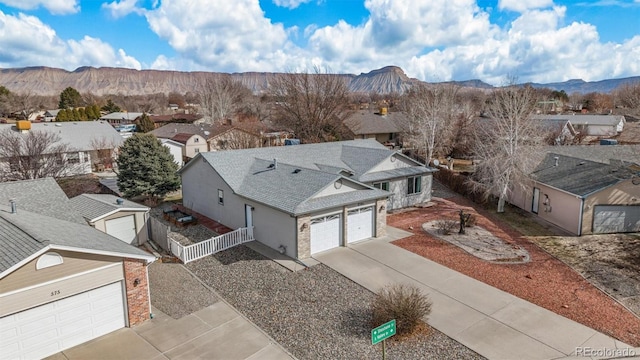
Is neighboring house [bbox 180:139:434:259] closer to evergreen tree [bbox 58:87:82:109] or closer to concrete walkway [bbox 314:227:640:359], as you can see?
concrete walkway [bbox 314:227:640:359]

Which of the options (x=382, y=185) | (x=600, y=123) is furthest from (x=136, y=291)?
(x=600, y=123)

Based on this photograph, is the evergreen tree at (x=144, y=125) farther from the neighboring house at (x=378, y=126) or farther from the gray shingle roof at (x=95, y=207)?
the gray shingle roof at (x=95, y=207)

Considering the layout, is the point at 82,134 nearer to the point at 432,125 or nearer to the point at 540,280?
the point at 432,125

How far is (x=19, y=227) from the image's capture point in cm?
1230

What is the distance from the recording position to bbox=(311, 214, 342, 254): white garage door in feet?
59.4

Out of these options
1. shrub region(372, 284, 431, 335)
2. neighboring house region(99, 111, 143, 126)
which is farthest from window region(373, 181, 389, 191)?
neighboring house region(99, 111, 143, 126)

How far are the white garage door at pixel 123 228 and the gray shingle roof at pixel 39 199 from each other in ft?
5.32

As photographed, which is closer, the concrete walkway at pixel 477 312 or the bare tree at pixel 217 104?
the concrete walkway at pixel 477 312

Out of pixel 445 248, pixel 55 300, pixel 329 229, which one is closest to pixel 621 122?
pixel 445 248

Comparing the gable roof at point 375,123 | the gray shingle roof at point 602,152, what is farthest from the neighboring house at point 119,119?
the gray shingle roof at point 602,152

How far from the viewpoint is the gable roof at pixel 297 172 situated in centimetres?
1848

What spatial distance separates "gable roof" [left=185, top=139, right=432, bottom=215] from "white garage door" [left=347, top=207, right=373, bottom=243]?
0.89m

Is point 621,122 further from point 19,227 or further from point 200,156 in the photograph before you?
point 19,227

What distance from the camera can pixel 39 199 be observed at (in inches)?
692
